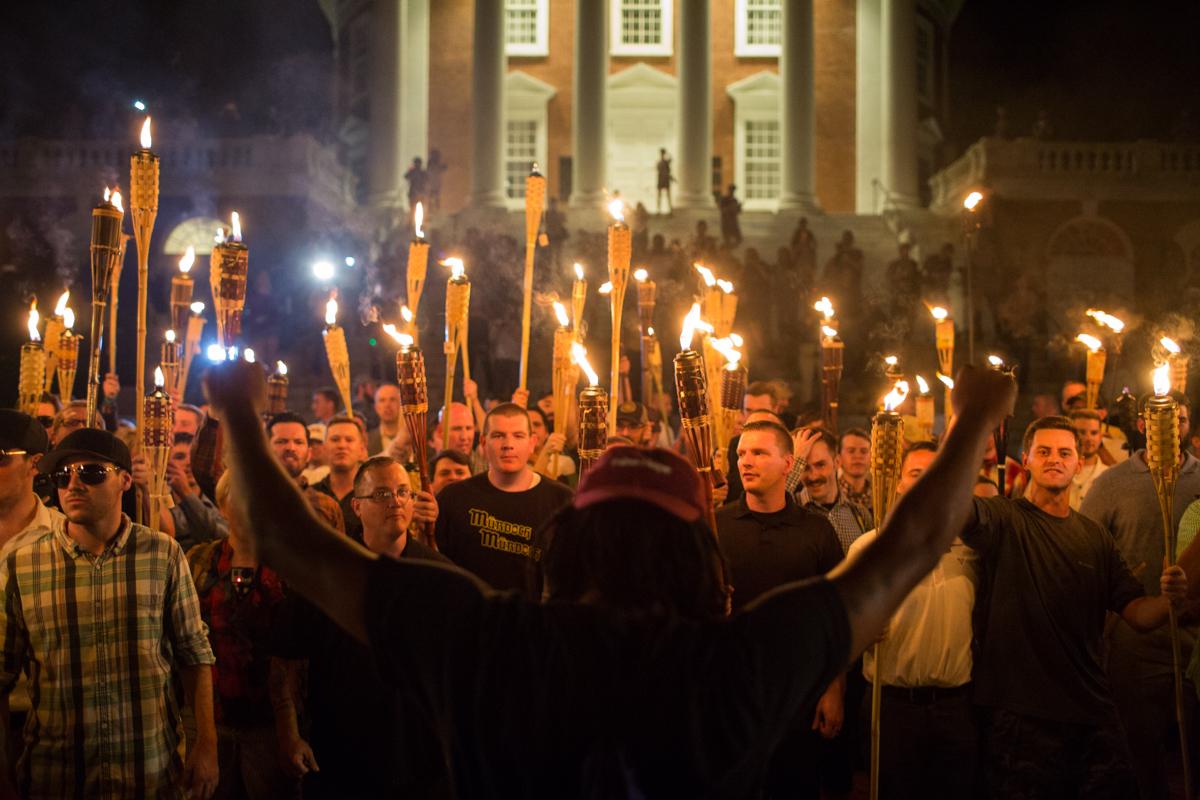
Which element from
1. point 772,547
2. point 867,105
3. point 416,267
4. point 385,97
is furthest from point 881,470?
point 867,105

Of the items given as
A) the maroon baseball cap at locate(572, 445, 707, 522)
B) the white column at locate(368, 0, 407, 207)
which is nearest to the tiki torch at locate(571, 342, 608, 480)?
the maroon baseball cap at locate(572, 445, 707, 522)

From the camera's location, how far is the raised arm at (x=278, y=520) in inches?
86.3

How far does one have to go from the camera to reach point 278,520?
227 centimetres

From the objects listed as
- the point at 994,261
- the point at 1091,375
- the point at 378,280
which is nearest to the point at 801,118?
the point at 994,261

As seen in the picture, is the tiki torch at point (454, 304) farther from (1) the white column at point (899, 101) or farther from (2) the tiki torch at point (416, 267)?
(1) the white column at point (899, 101)

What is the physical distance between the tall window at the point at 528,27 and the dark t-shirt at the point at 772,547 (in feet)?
108

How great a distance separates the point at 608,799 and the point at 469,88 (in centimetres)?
3522

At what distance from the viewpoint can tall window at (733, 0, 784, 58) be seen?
3634 cm

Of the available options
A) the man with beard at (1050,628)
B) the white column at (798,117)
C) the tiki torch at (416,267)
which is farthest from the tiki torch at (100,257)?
the white column at (798,117)

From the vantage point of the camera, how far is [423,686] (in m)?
2.13

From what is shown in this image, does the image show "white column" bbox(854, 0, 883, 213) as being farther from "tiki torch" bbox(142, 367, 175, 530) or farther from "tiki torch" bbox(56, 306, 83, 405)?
"tiki torch" bbox(142, 367, 175, 530)

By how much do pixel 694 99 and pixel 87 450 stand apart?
27226mm

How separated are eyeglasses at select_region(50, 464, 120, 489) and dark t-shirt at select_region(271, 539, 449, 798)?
3.03ft

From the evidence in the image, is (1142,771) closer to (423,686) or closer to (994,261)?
(423,686)
